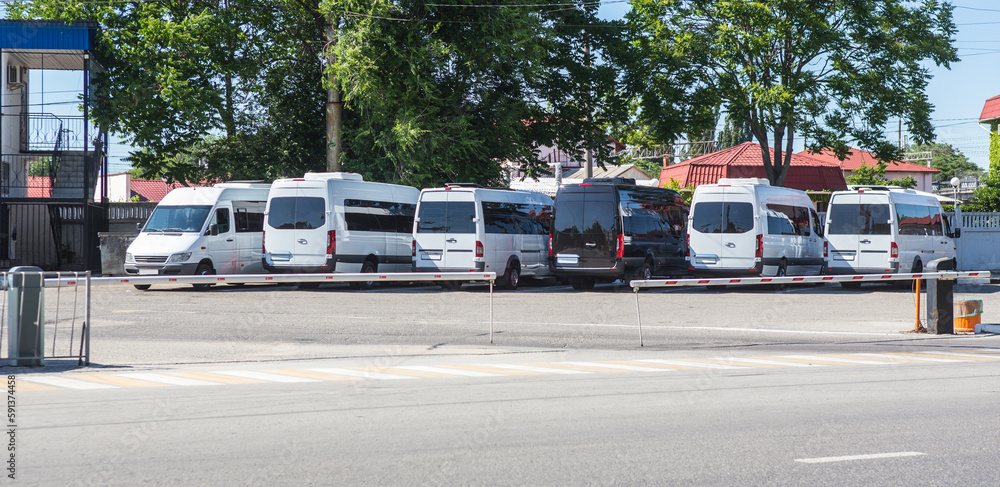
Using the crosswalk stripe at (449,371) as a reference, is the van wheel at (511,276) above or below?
above

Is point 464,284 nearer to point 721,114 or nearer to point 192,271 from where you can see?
point 192,271

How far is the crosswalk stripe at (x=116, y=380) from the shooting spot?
28.2ft

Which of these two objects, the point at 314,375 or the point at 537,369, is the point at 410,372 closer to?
the point at 314,375

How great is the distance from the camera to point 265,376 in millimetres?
9180

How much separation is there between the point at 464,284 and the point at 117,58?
1361 cm

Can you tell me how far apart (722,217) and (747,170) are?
3000cm

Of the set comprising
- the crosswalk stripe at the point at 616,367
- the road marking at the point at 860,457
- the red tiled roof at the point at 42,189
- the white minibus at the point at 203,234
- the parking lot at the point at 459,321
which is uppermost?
the red tiled roof at the point at 42,189

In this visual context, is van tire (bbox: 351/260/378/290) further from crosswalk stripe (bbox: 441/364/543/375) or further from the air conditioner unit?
the air conditioner unit

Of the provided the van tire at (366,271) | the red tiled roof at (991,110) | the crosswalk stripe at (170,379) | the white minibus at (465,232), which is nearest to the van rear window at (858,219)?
the white minibus at (465,232)

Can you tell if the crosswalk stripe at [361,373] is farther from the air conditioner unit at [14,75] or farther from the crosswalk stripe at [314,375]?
the air conditioner unit at [14,75]

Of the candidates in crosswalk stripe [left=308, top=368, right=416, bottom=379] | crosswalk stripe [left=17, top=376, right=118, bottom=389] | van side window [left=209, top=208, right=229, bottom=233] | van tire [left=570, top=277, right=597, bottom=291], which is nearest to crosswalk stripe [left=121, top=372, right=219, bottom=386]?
crosswalk stripe [left=17, top=376, right=118, bottom=389]

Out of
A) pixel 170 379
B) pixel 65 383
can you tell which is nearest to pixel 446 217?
pixel 170 379

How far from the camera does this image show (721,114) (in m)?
30.1

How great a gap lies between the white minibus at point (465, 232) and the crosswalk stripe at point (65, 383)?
42.9 ft
